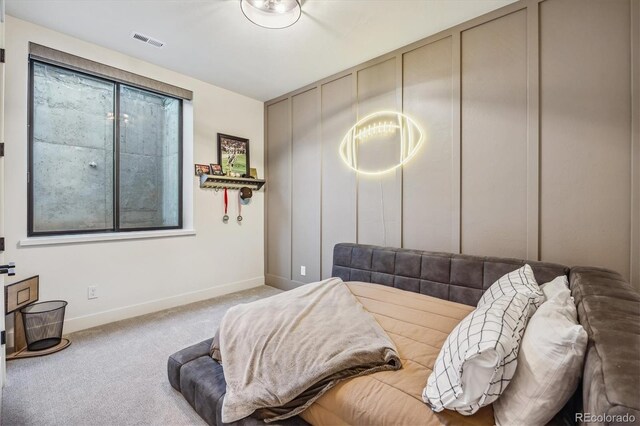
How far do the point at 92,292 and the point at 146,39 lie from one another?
2.45m

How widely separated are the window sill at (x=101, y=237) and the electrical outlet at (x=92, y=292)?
45 cm

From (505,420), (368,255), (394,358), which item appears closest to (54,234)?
(368,255)

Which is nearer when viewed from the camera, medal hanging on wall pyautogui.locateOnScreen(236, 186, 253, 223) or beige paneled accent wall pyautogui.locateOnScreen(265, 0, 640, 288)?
beige paneled accent wall pyautogui.locateOnScreen(265, 0, 640, 288)

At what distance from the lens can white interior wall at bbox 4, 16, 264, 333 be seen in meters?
2.44

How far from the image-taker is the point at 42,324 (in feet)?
7.67

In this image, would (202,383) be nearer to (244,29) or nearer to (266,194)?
(244,29)

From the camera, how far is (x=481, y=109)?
2.44m

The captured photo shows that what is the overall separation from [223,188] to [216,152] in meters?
0.47

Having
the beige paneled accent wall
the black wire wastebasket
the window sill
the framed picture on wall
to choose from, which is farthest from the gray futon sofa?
the framed picture on wall

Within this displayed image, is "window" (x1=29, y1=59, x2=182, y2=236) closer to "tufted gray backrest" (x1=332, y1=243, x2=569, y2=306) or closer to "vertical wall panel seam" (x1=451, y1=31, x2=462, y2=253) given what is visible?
"tufted gray backrest" (x1=332, y1=243, x2=569, y2=306)

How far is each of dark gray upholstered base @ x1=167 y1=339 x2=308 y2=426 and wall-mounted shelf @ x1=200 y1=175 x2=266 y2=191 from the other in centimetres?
220

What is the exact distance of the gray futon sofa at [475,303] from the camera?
0.68 metres

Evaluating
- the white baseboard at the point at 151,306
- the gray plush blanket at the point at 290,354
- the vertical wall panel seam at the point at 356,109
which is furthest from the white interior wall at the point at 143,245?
the gray plush blanket at the point at 290,354

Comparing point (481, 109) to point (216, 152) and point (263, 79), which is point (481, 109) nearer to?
point (263, 79)
